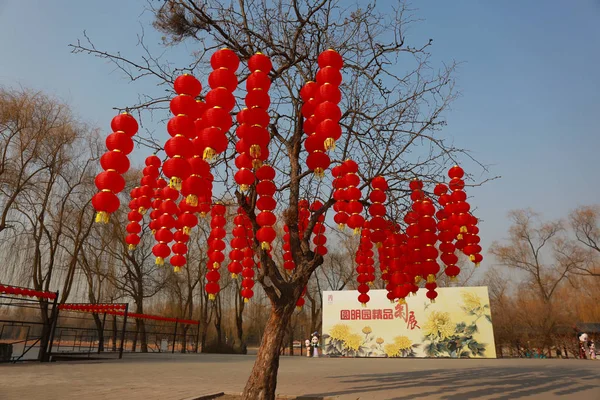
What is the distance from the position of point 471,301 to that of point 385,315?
13.2 feet

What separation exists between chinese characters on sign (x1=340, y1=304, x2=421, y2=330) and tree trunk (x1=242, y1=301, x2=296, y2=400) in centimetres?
1463

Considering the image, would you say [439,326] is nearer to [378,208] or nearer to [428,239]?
[428,239]

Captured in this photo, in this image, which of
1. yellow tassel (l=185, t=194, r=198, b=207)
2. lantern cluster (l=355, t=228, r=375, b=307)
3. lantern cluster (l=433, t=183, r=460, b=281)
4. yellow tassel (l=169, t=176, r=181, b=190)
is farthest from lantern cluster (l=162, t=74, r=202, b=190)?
lantern cluster (l=433, t=183, r=460, b=281)

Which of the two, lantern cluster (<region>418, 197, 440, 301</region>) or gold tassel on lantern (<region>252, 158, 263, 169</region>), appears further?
lantern cluster (<region>418, 197, 440, 301</region>)

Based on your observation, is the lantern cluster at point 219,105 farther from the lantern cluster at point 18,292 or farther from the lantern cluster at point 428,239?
the lantern cluster at point 18,292

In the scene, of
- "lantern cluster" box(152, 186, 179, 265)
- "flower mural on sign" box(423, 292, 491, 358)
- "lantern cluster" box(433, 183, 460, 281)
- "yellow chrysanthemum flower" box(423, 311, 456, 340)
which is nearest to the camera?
"lantern cluster" box(152, 186, 179, 265)

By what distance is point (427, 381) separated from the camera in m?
7.71

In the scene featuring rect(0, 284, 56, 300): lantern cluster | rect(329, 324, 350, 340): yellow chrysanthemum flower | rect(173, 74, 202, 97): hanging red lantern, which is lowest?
rect(329, 324, 350, 340): yellow chrysanthemum flower

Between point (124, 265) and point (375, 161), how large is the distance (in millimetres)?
16195

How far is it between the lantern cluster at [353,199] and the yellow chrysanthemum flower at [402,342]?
14.7 metres

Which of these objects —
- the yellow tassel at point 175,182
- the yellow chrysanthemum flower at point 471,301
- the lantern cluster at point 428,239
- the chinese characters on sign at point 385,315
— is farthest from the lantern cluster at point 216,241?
the yellow chrysanthemum flower at point 471,301

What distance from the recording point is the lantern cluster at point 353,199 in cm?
541

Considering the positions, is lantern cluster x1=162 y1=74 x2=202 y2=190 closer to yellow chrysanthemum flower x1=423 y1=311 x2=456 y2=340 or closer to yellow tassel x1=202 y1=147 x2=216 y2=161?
yellow tassel x1=202 y1=147 x2=216 y2=161

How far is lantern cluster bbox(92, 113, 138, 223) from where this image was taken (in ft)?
12.5
